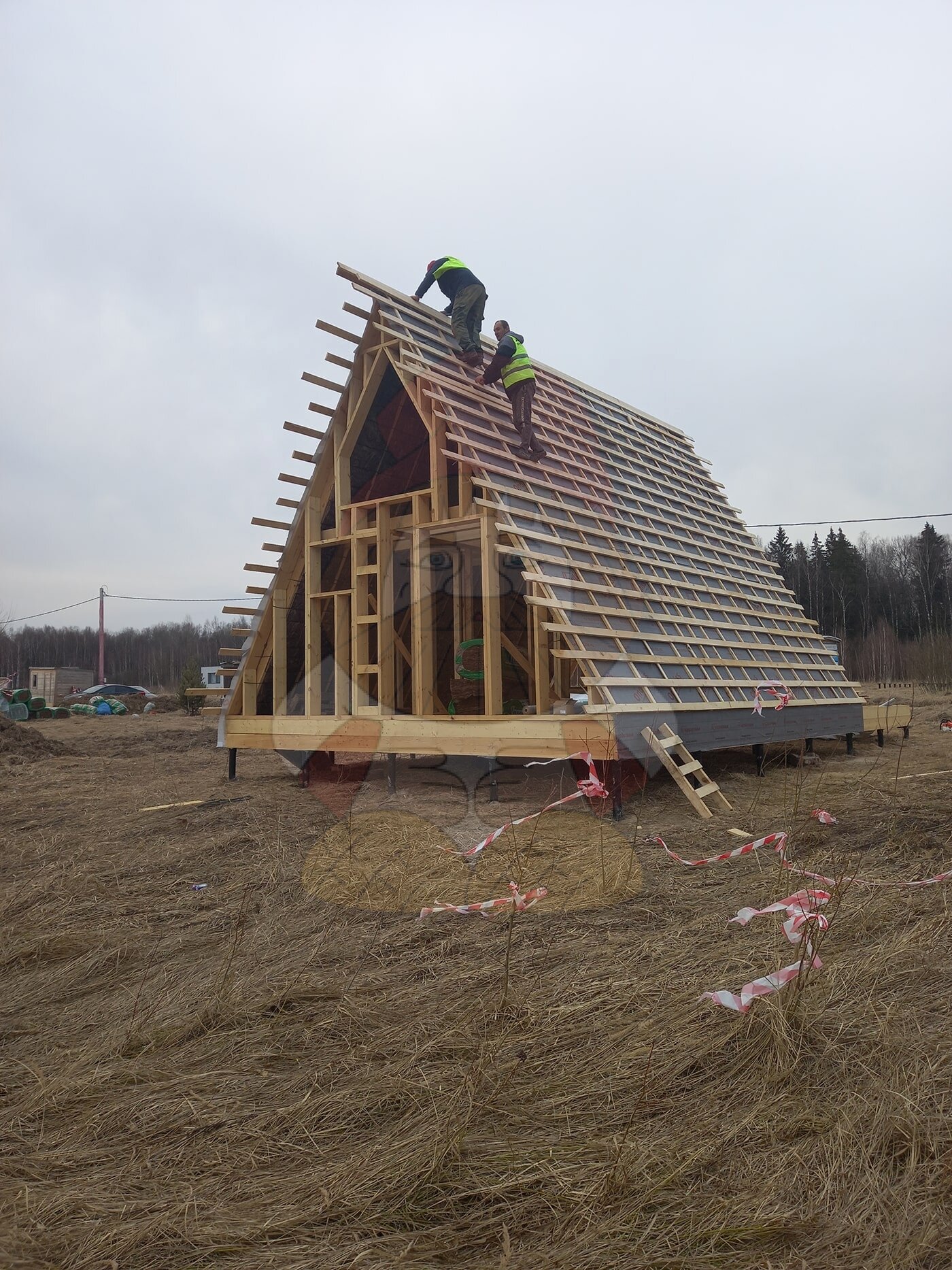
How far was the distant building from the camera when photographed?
3385 cm

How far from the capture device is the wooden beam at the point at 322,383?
8.69 meters

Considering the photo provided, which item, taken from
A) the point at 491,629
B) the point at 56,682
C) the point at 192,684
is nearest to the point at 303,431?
the point at 491,629

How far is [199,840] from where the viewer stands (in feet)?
19.7

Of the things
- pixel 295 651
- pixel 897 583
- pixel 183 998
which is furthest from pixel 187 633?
pixel 183 998

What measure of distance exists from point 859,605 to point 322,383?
1735 inches

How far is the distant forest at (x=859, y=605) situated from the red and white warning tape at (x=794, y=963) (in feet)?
95.9

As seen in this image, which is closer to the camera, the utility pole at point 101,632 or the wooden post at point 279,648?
the wooden post at point 279,648

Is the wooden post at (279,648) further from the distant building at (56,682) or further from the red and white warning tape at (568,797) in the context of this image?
the distant building at (56,682)

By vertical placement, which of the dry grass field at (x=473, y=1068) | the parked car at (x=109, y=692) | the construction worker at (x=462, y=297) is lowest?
the dry grass field at (x=473, y=1068)

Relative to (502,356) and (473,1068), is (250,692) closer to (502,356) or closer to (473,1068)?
(502,356)

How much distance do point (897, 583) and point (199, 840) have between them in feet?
164

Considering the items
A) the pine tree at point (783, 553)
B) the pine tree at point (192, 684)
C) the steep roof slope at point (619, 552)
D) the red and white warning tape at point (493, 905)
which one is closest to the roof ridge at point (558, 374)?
the steep roof slope at point (619, 552)

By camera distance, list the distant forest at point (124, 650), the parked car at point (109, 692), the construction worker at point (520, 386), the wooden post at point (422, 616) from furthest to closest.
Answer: the distant forest at point (124, 650)
the parked car at point (109, 692)
the construction worker at point (520, 386)
the wooden post at point (422, 616)

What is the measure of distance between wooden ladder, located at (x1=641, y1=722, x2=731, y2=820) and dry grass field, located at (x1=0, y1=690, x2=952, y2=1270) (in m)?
1.22
